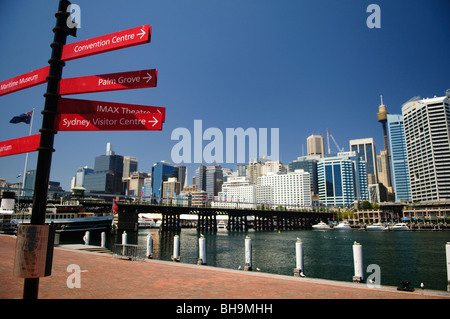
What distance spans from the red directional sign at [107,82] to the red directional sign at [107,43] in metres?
0.55

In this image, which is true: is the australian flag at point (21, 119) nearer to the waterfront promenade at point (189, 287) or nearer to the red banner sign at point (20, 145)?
the waterfront promenade at point (189, 287)

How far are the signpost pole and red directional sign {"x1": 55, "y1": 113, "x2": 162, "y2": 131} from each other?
510mm

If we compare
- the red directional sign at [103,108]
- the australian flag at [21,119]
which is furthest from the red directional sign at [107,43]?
the australian flag at [21,119]

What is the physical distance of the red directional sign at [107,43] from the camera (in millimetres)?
6445

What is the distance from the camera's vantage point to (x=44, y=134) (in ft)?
19.8

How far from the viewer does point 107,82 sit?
6.80 m

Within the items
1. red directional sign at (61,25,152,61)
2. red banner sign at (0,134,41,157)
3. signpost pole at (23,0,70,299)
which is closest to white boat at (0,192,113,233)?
red banner sign at (0,134,41,157)

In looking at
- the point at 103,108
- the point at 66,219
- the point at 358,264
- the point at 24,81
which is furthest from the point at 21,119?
the point at 66,219

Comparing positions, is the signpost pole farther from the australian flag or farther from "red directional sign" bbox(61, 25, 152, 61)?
the australian flag

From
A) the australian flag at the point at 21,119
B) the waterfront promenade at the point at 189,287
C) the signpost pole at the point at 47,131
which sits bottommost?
the waterfront promenade at the point at 189,287

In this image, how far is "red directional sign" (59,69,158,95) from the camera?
6.71 m

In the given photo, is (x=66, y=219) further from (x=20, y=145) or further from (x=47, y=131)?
(x=47, y=131)

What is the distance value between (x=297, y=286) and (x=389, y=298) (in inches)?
138
